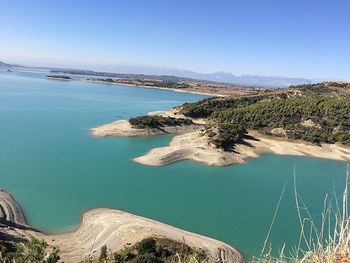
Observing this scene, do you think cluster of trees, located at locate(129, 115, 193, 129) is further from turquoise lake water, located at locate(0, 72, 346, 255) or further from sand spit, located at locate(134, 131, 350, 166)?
sand spit, located at locate(134, 131, 350, 166)

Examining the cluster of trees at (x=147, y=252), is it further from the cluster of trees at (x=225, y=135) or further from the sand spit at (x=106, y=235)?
the cluster of trees at (x=225, y=135)

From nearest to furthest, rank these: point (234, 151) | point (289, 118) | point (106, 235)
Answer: point (106, 235)
point (234, 151)
point (289, 118)

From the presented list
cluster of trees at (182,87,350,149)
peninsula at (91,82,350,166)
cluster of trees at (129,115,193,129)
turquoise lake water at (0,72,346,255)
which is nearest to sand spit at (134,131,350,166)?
peninsula at (91,82,350,166)

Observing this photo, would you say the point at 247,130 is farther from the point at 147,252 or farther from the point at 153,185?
the point at 147,252

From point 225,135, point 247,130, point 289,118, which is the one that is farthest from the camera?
point 289,118

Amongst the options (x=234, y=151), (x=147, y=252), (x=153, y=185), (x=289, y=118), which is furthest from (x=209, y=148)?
(x=147, y=252)

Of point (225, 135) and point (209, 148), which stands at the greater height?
point (225, 135)
